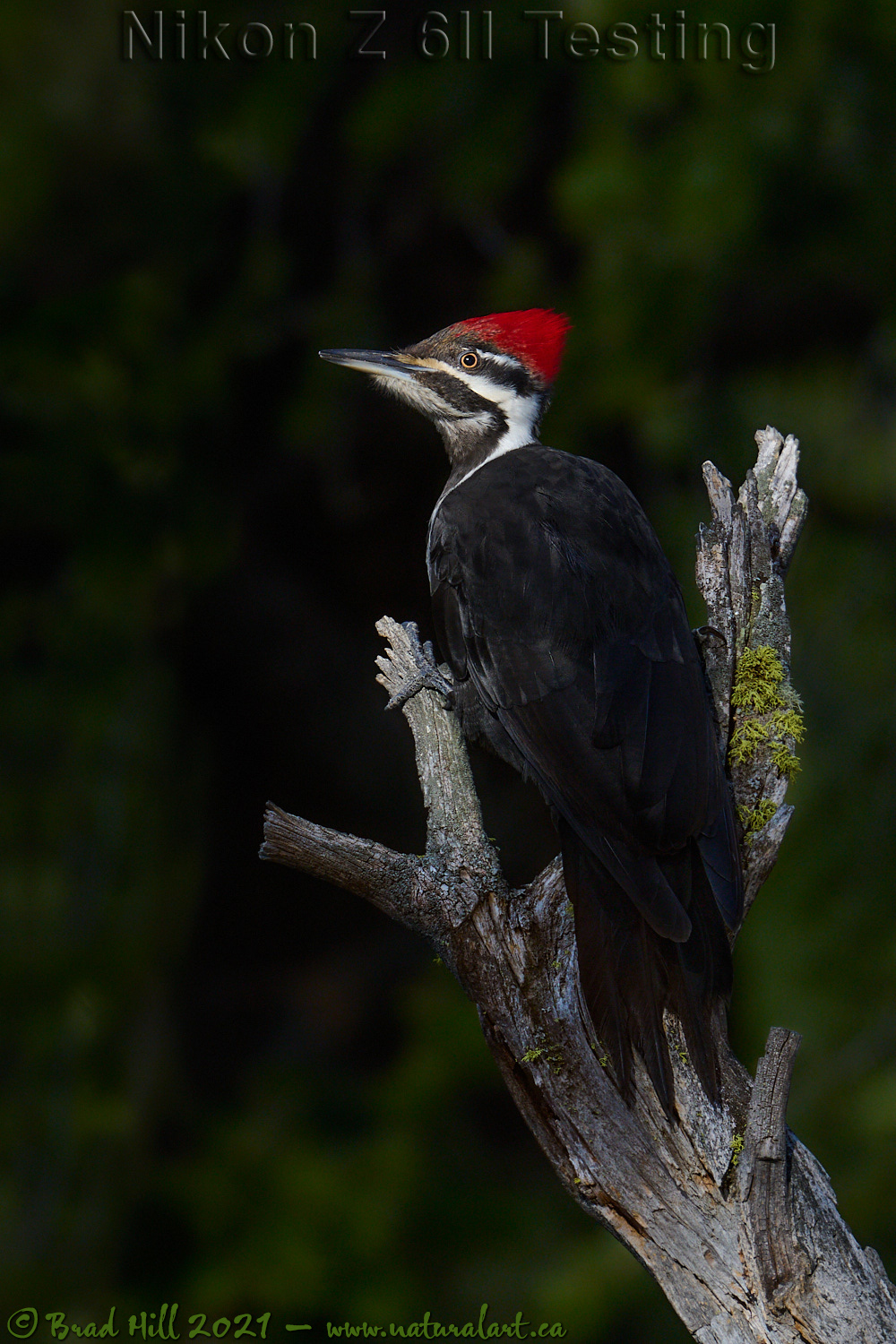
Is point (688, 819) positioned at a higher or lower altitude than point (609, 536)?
lower

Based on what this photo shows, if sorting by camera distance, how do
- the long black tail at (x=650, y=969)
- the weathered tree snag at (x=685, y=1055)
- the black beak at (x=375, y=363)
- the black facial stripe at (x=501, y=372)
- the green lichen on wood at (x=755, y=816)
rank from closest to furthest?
the weathered tree snag at (x=685, y=1055)
the long black tail at (x=650, y=969)
the green lichen on wood at (x=755, y=816)
the black beak at (x=375, y=363)
the black facial stripe at (x=501, y=372)

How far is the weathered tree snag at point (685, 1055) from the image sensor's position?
1919 mm

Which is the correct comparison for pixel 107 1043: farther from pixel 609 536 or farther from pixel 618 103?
pixel 618 103

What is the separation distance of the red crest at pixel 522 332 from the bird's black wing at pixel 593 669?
37 centimetres

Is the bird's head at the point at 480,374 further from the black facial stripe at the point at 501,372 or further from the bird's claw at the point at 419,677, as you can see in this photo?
the bird's claw at the point at 419,677

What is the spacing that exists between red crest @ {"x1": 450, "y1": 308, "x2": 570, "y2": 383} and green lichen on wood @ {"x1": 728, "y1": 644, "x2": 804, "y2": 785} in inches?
50.7

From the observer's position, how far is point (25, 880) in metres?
4.23

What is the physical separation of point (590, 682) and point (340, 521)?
98.4 inches

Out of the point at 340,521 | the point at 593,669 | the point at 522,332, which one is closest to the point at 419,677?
the point at 593,669

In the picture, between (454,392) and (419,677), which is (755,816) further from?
(454,392)

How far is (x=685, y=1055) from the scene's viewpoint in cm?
210

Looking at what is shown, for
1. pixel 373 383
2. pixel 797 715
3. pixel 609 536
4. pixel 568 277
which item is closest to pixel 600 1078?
pixel 797 715

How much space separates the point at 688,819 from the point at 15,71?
13.0ft

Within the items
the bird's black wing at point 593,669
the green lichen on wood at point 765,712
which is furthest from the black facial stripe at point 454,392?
the green lichen on wood at point 765,712
